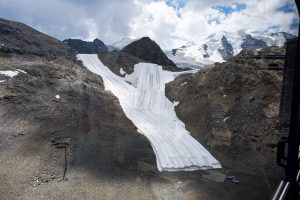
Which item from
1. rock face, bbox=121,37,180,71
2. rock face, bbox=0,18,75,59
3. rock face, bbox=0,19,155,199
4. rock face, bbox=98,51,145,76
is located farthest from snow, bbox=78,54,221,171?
rock face, bbox=121,37,180,71

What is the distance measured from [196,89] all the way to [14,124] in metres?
16.9

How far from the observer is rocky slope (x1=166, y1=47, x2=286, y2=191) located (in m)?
19.9

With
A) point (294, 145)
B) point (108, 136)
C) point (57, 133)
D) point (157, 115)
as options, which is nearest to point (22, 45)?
point (157, 115)

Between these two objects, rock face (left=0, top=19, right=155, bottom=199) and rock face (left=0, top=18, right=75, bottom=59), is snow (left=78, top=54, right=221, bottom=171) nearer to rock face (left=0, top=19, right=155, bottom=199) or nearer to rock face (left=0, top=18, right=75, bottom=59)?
rock face (left=0, top=19, right=155, bottom=199)

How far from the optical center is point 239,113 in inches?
936

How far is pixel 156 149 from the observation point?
2131 cm

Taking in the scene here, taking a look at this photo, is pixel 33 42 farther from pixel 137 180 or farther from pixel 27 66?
pixel 137 180

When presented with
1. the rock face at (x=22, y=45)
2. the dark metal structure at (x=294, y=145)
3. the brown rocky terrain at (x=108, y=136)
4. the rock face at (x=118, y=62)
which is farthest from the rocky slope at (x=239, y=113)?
the rock face at (x=22, y=45)

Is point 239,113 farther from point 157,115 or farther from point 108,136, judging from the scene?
point 108,136

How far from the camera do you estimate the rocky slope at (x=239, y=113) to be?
19.9 m

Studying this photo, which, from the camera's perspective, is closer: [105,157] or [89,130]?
[105,157]

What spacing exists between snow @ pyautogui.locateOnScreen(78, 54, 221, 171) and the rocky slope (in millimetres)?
1089

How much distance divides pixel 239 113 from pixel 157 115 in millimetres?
8287

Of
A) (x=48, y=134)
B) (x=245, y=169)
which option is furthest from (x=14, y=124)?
(x=245, y=169)
